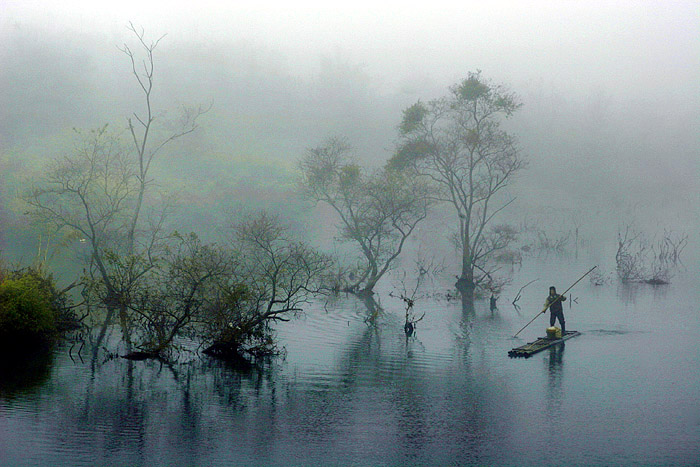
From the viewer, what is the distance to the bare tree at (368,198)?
1853 inches

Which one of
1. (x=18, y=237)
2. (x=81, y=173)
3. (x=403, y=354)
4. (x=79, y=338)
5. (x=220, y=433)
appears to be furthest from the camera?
(x=18, y=237)

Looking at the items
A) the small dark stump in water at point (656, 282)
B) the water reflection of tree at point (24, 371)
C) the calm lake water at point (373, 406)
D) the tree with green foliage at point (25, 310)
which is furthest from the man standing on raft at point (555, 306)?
the small dark stump in water at point (656, 282)

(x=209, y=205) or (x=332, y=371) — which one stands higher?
(x=209, y=205)

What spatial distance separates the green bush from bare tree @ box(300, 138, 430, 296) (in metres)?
23.9

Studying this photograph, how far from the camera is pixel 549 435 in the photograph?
15.0 m

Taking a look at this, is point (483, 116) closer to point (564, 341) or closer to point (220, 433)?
point (564, 341)

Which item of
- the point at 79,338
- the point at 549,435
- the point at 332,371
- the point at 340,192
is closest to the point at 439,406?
the point at 549,435

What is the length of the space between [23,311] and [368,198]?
2757 centimetres

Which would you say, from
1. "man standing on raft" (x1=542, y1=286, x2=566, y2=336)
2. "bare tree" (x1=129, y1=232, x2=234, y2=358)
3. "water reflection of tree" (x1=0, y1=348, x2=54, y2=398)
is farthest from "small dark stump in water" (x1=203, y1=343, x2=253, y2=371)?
"man standing on raft" (x1=542, y1=286, x2=566, y2=336)

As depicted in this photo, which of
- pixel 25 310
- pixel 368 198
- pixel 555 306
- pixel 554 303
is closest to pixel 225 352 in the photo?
pixel 25 310

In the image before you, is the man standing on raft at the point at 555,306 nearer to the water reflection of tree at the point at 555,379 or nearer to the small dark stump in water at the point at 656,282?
the water reflection of tree at the point at 555,379

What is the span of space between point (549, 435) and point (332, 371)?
7.97 m

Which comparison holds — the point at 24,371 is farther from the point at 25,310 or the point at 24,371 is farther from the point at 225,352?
the point at 225,352

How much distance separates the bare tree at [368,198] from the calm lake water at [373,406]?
729 inches
